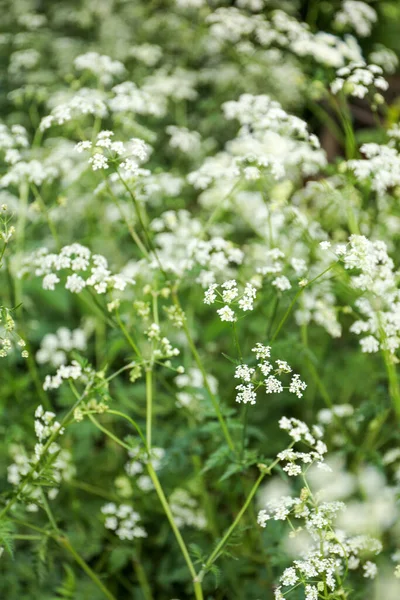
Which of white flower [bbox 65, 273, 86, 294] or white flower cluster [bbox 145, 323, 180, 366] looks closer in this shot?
white flower cluster [bbox 145, 323, 180, 366]

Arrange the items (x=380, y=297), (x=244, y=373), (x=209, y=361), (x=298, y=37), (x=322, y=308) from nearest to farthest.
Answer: (x=244, y=373) < (x=380, y=297) < (x=322, y=308) < (x=298, y=37) < (x=209, y=361)

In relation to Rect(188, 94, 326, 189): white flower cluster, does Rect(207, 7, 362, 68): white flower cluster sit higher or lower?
higher

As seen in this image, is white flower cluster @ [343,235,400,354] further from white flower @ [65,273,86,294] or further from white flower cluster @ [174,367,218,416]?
white flower @ [65,273,86,294]

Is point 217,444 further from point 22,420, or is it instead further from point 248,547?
point 22,420

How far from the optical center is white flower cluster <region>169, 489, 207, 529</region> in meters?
4.00

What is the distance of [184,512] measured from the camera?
4.02m

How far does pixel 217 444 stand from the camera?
3939 millimetres

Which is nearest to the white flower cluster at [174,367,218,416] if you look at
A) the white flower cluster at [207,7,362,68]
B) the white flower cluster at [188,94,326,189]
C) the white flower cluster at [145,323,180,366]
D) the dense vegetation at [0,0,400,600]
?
the dense vegetation at [0,0,400,600]

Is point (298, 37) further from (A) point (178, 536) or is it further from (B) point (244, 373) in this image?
(A) point (178, 536)

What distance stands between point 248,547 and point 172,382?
1.79 metres

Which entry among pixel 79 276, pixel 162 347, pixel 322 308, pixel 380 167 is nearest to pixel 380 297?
pixel 322 308

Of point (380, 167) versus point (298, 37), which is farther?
point (298, 37)

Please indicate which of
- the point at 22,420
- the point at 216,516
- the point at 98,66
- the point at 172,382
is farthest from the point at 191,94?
the point at 216,516

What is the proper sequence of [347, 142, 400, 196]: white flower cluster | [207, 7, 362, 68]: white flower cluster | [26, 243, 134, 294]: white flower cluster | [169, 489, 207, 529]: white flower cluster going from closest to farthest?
[26, 243, 134, 294]: white flower cluster
[347, 142, 400, 196]: white flower cluster
[169, 489, 207, 529]: white flower cluster
[207, 7, 362, 68]: white flower cluster
